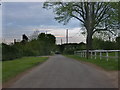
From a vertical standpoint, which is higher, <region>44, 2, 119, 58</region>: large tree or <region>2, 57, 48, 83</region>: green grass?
<region>44, 2, 119, 58</region>: large tree

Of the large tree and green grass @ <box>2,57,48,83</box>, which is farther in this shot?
the large tree

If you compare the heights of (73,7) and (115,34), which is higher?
(73,7)

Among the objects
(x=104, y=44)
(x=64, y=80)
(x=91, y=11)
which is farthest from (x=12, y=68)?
(x=104, y=44)

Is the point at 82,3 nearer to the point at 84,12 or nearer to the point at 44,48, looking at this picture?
the point at 84,12

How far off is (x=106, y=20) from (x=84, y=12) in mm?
3897

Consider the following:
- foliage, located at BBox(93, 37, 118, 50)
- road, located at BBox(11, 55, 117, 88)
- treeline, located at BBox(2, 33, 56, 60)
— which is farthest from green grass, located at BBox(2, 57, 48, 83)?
foliage, located at BBox(93, 37, 118, 50)

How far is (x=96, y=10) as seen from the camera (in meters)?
42.6

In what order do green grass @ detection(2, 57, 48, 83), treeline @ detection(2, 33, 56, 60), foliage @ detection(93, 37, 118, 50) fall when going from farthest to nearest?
foliage @ detection(93, 37, 118, 50) → treeline @ detection(2, 33, 56, 60) → green grass @ detection(2, 57, 48, 83)

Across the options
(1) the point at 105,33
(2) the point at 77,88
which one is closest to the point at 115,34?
(1) the point at 105,33

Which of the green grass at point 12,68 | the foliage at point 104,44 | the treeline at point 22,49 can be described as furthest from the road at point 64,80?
the foliage at point 104,44

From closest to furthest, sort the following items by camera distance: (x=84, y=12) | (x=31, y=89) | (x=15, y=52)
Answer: (x=31, y=89) < (x=15, y=52) < (x=84, y=12)

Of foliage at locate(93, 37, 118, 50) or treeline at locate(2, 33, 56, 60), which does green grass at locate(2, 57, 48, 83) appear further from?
foliage at locate(93, 37, 118, 50)

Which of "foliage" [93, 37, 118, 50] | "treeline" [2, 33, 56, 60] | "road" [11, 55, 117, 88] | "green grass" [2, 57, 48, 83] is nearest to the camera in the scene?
"road" [11, 55, 117, 88]

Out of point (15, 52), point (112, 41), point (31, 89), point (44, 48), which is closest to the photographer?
point (31, 89)
